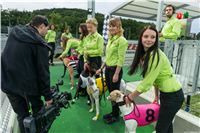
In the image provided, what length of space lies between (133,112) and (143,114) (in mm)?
144

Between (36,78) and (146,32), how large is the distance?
1.26 metres

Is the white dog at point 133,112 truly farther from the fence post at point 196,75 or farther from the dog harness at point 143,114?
the fence post at point 196,75

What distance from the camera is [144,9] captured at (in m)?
11.0

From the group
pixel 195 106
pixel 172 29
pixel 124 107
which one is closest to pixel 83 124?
pixel 124 107

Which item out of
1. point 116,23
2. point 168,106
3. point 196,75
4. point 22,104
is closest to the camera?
point 168,106

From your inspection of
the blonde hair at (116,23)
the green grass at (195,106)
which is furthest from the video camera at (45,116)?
the green grass at (195,106)

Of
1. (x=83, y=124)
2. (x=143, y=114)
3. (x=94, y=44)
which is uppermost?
(x=94, y=44)

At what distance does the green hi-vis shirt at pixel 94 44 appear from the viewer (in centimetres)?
384

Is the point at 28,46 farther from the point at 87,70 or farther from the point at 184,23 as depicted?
the point at 184,23

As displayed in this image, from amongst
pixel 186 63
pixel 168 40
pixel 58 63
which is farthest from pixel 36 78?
pixel 58 63

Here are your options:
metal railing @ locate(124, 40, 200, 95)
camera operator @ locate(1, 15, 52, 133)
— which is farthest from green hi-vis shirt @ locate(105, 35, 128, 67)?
metal railing @ locate(124, 40, 200, 95)

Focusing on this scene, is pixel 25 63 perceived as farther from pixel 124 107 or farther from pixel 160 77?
pixel 160 77

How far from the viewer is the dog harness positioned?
8.32 ft

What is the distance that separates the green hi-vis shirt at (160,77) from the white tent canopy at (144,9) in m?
8.01
